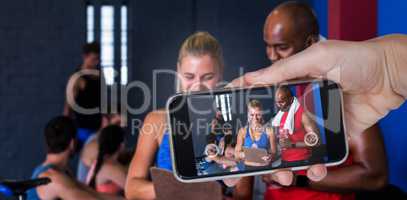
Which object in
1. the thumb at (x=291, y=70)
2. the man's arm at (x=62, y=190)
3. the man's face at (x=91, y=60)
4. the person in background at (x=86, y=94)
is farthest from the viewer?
the man's face at (x=91, y=60)

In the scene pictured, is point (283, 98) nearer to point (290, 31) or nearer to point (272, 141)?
point (272, 141)

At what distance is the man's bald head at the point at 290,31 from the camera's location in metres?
1.53

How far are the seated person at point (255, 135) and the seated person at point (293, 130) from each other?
13 millimetres

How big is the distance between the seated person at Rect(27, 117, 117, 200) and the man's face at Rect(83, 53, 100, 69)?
0.84m

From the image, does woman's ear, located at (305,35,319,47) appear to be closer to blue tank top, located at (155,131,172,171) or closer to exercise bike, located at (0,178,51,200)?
blue tank top, located at (155,131,172,171)

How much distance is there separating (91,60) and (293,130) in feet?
7.75

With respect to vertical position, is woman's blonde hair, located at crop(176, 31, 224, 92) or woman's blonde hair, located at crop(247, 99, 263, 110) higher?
woman's blonde hair, located at crop(176, 31, 224, 92)

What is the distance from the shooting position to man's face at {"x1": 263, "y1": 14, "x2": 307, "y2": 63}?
1522mm

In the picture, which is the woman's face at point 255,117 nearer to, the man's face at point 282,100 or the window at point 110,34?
the man's face at point 282,100

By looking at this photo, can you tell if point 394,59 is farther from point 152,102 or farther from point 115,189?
point 152,102

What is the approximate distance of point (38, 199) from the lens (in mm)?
2025

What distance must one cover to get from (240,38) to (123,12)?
1.98ft

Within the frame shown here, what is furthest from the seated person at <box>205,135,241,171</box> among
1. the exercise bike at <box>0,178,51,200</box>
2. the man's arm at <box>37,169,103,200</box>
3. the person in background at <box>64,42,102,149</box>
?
the person in background at <box>64,42,102,149</box>

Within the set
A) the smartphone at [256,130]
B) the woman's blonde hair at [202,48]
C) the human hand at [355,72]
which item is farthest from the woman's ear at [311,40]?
the smartphone at [256,130]
